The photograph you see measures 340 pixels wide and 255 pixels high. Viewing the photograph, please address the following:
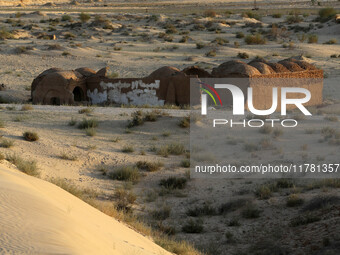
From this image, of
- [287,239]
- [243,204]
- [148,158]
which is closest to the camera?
[287,239]

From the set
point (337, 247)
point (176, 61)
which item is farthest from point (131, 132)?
point (176, 61)

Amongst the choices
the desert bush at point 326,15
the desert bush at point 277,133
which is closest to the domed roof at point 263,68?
the desert bush at point 277,133

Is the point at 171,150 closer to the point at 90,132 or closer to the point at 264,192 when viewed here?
the point at 90,132

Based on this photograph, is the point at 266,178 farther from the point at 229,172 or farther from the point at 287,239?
the point at 287,239

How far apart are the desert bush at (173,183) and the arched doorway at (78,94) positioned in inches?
403

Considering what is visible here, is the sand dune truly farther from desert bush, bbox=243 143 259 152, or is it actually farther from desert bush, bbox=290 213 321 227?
desert bush, bbox=243 143 259 152

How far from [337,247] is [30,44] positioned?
3368 cm

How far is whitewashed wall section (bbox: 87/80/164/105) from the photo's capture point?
2111cm

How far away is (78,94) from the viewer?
74.4 feet

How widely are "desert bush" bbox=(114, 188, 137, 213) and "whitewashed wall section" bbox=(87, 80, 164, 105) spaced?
9.47 meters

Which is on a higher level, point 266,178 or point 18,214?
point 18,214

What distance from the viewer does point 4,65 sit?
32.4 metres

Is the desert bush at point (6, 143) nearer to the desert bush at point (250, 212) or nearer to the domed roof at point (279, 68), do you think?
the desert bush at point (250, 212)

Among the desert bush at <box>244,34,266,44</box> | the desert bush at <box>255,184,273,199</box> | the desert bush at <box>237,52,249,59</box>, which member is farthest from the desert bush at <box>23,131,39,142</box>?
the desert bush at <box>244,34,266,44</box>
